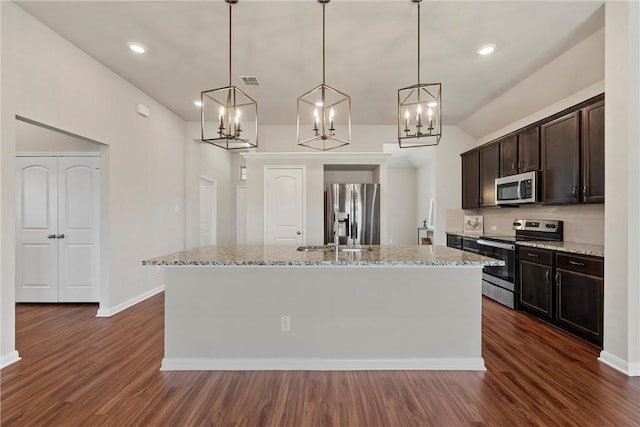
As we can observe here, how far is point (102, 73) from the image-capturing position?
3494mm

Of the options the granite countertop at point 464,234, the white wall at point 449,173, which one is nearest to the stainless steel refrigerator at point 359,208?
the white wall at point 449,173

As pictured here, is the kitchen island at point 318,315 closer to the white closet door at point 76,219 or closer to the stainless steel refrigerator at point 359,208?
the white closet door at point 76,219

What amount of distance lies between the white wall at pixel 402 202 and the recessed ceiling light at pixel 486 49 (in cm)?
595

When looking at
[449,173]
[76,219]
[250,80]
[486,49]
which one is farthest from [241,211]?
[486,49]

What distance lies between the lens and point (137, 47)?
309cm

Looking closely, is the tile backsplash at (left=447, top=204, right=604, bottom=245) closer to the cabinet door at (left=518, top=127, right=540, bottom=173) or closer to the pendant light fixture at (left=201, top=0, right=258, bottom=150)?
the cabinet door at (left=518, top=127, right=540, bottom=173)

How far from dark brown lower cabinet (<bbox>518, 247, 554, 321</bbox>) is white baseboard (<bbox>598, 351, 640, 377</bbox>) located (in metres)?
0.81

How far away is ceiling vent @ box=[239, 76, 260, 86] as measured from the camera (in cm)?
372

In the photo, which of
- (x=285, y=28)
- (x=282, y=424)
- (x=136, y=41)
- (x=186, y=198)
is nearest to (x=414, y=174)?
(x=186, y=198)

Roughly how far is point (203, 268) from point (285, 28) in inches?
85.2

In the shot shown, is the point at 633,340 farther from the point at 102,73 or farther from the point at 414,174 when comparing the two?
the point at 414,174

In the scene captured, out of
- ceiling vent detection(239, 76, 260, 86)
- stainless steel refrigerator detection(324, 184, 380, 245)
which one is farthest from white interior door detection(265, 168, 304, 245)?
ceiling vent detection(239, 76, 260, 86)

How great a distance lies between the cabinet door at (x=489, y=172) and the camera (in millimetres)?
4654

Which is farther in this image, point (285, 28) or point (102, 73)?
point (102, 73)
